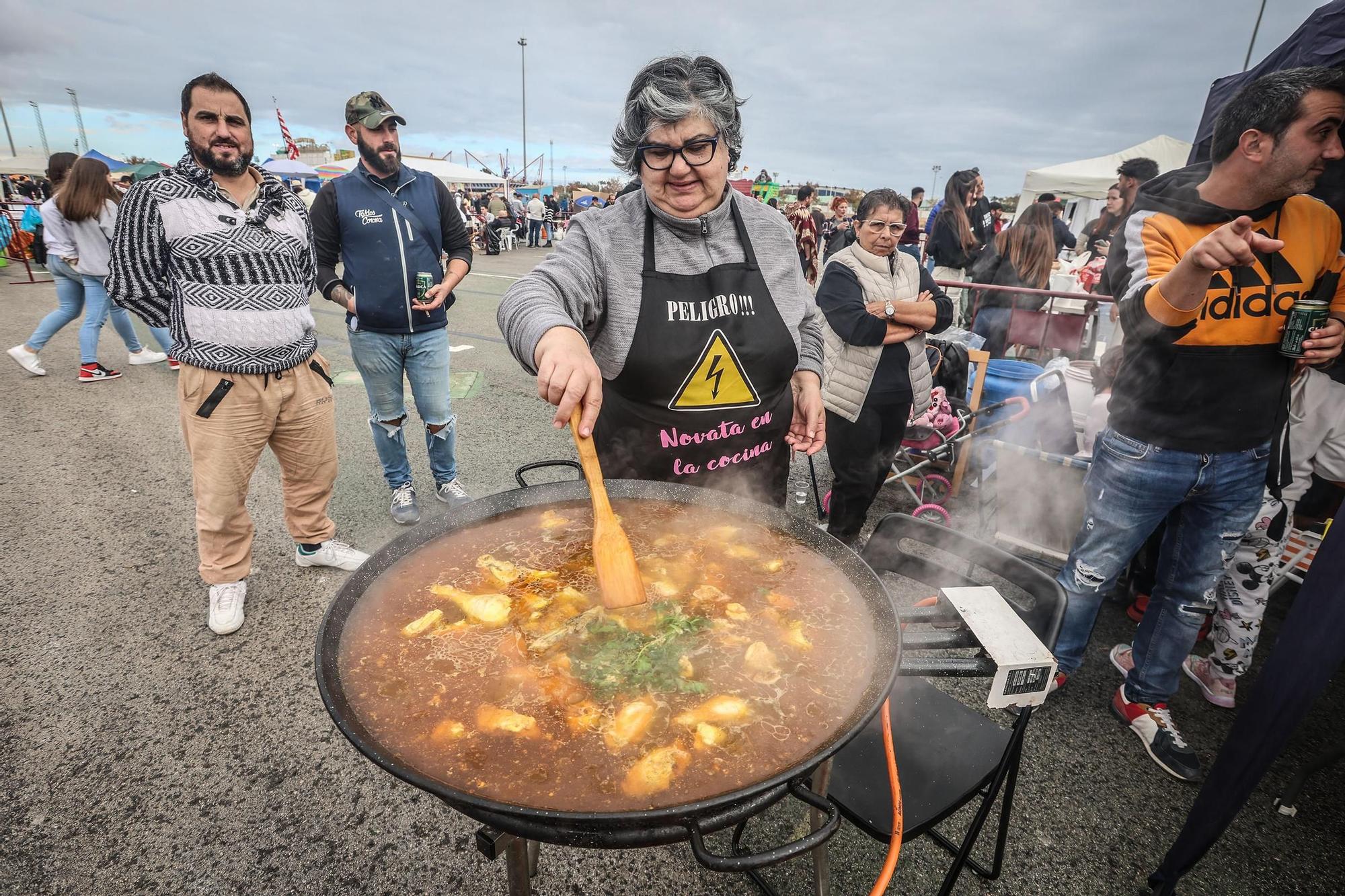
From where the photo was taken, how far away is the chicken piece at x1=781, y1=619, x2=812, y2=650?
5.70 feet

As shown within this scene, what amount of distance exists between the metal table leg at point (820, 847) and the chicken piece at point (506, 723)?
77 cm

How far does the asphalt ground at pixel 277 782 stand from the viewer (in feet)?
7.06

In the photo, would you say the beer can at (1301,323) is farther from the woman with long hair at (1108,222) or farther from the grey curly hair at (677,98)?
the woman with long hair at (1108,222)

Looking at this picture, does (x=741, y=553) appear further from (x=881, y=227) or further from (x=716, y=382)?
(x=881, y=227)

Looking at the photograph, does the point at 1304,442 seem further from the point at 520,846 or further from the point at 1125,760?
the point at 520,846

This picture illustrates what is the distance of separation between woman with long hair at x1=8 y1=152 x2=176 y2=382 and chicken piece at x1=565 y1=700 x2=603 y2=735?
7.03m

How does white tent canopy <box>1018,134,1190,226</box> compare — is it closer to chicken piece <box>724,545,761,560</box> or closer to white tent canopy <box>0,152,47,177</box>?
chicken piece <box>724,545,761,560</box>

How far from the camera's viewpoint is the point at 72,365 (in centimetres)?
729

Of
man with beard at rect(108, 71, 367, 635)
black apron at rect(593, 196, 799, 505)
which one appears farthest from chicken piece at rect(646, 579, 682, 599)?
man with beard at rect(108, 71, 367, 635)

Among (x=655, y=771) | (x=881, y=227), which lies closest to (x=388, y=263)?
(x=881, y=227)

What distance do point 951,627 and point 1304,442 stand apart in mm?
2608

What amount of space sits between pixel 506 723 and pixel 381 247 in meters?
3.25

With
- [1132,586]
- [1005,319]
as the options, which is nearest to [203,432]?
[1132,586]

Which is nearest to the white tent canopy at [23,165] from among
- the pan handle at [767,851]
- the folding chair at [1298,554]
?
the pan handle at [767,851]
